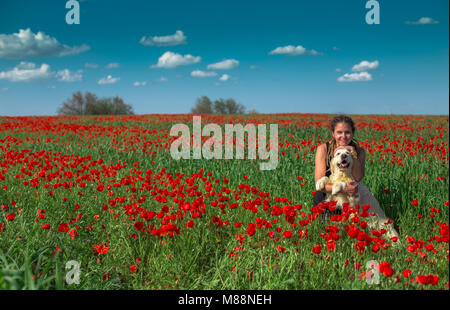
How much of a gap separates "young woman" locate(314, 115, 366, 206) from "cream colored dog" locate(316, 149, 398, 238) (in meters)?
0.07

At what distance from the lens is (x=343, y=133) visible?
3957 millimetres

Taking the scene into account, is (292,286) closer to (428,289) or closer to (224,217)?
(428,289)

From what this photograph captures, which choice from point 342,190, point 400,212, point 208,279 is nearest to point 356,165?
point 342,190

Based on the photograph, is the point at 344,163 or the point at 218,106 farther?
the point at 218,106

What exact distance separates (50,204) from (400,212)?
14.5ft

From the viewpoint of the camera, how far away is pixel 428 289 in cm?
246

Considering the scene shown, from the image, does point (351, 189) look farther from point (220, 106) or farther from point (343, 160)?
point (220, 106)

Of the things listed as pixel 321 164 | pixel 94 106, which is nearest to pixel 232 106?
pixel 94 106

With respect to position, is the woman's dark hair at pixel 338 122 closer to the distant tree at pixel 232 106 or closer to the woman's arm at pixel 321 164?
the woman's arm at pixel 321 164

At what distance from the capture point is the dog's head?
3.65m

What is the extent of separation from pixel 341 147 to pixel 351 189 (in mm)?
483

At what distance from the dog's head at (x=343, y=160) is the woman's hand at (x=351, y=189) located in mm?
162

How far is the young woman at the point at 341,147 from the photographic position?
12.7 feet

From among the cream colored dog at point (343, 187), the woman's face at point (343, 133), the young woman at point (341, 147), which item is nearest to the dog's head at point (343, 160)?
the cream colored dog at point (343, 187)
